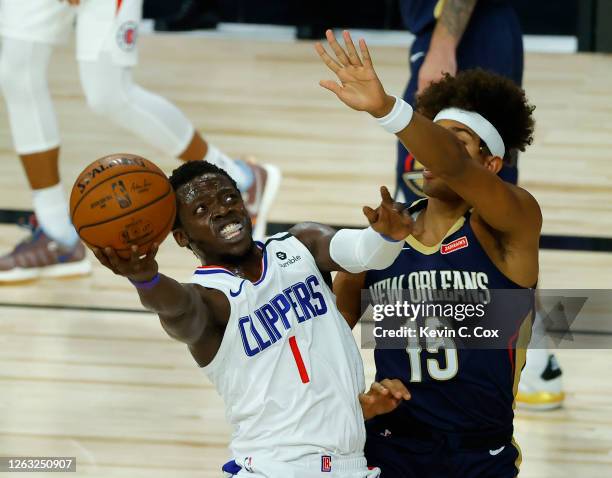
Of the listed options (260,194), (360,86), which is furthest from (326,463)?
(260,194)

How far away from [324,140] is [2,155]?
2.01 meters

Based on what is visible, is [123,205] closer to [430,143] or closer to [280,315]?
[280,315]

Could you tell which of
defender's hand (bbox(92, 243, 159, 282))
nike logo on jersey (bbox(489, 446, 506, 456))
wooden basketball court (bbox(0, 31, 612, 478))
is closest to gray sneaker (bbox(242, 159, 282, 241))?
wooden basketball court (bbox(0, 31, 612, 478))

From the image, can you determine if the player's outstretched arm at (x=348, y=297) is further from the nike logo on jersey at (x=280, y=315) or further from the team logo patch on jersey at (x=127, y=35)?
the team logo patch on jersey at (x=127, y=35)

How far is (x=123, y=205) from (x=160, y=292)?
27 centimetres

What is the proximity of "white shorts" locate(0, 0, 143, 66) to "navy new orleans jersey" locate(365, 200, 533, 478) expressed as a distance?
8.20 feet

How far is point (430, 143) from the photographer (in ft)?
9.59

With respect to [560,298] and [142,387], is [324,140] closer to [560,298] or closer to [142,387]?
[560,298]

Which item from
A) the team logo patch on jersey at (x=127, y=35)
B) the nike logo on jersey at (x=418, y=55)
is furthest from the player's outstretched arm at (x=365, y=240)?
Result: the team logo patch on jersey at (x=127, y=35)

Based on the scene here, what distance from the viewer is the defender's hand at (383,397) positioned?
10.5 ft

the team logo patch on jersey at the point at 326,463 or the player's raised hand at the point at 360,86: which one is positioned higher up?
the player's raised hand at the point at 360,86

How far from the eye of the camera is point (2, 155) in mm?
7551

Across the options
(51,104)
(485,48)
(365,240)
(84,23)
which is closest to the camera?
(365,240)

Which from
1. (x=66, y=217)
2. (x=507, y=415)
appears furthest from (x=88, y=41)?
(x=507, y=415)
